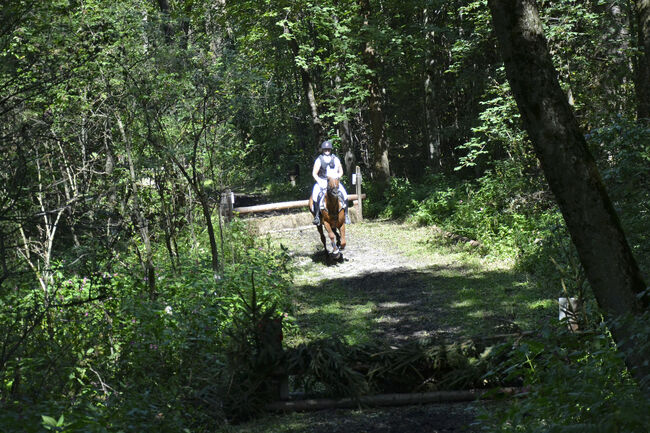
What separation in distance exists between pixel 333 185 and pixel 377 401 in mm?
8009

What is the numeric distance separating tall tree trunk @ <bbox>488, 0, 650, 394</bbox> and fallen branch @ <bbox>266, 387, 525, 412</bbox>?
6.98 feet

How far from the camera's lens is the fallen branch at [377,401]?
21.0ft

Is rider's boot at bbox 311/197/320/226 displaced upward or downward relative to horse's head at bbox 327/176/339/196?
downward

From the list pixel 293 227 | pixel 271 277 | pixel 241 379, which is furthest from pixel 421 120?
pixel 241 379

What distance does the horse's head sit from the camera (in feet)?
45.9

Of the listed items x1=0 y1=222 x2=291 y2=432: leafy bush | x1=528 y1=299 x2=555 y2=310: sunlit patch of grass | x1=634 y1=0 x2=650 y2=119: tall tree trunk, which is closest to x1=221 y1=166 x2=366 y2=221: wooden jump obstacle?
x1=0 y1=222 x2=291 y2=432: leafy bush

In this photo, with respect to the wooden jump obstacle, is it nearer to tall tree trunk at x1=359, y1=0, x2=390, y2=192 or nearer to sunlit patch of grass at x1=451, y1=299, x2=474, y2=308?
tall tree trunk at x1=359, y1=0, x2=390, y2=192

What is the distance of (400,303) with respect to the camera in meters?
11.1

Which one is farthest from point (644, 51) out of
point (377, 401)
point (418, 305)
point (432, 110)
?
point (432, 110)

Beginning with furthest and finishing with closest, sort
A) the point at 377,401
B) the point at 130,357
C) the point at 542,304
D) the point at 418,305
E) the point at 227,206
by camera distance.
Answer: the point at 227,206 → the point at 418,305 → the point at 542,304 → the point at 130,357 → the point at 377,401

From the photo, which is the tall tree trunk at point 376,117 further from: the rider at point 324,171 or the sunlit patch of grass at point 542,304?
the sunlit patch of grass at point 542,304

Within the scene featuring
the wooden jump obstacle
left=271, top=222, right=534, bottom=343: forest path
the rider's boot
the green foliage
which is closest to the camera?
the green foliage

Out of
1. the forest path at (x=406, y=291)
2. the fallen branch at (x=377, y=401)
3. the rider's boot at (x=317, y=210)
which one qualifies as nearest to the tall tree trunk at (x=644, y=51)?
the forest path at (x=406, y=291)

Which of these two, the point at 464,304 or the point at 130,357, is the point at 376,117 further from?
the point at 130,357
